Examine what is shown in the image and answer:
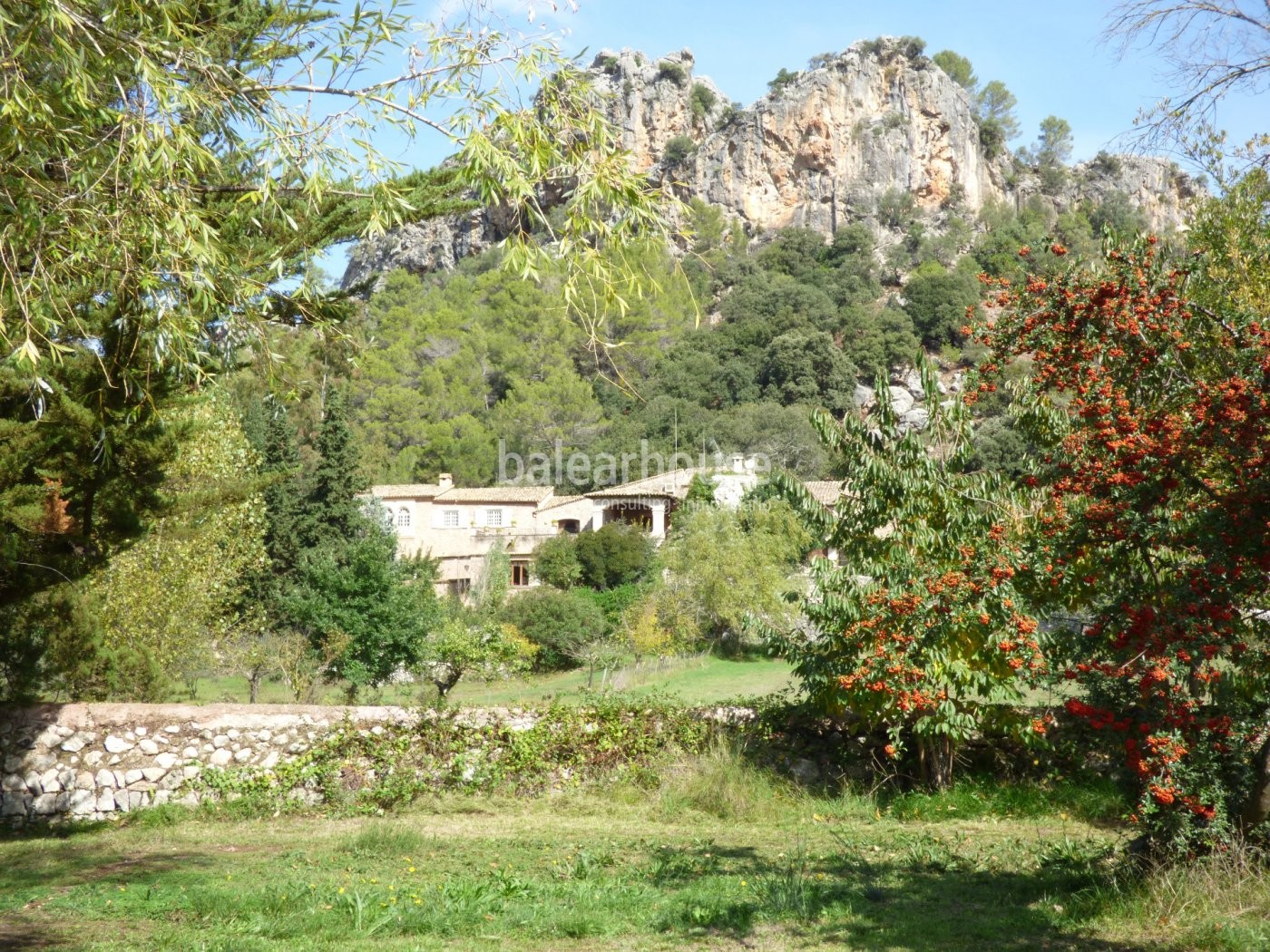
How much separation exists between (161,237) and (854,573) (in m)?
7.54

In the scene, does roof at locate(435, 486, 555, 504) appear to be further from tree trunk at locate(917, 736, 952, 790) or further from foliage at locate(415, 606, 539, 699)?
tree trunk at locate(917, 736, 952, 790)

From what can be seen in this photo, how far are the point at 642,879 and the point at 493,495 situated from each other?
144 ft

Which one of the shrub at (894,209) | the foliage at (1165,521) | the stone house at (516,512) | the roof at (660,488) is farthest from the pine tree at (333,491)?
the shrub at (894,209)

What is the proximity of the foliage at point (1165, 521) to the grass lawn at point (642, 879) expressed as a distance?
24.1 inches

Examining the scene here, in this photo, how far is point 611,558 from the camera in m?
41.3

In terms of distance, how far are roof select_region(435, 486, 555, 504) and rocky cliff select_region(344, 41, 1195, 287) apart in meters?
62.6

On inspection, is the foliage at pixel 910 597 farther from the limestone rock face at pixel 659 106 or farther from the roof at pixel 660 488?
the limestone rock face at pixel 659 106

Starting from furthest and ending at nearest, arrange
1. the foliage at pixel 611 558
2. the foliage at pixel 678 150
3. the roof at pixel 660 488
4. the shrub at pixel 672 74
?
the shrub at pixel 672 74 < the foliage at pixel 678 150 < the roof at pixel 660 488 < the foliage at pixel 611 558

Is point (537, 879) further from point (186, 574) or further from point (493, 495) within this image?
point (493, 495)

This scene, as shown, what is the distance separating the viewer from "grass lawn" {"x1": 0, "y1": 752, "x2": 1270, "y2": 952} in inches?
217

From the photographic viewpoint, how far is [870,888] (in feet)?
22.1

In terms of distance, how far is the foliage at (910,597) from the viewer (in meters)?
9.66

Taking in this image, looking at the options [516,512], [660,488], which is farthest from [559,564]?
[516,512]

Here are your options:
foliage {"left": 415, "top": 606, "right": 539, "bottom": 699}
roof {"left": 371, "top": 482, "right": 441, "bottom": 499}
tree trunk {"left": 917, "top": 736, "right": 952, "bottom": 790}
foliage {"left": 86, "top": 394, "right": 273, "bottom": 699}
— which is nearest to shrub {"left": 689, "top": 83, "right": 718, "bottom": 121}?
roof {"left": 371, "top": 482, "right": 441, "bottom": 499}
